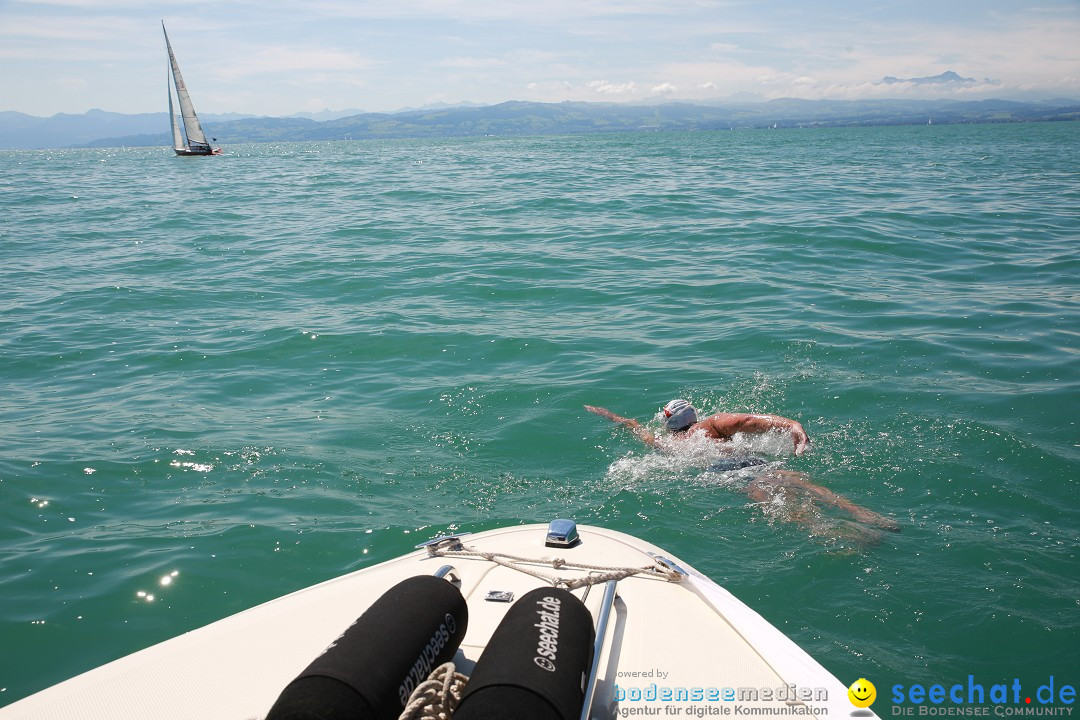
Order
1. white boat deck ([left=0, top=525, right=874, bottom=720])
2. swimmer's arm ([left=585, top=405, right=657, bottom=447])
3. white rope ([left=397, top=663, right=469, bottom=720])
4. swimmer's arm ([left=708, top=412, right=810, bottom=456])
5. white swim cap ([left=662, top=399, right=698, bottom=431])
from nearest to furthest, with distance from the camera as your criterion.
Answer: white rope ([left=397, top=663, right=469, bottom=720]) < white boat deck ([left=0, top=525, right=874, bottom=720]) < swimmer's arm ([left=708, top=412, right=810, bottom=456]) < white swim cap ([left=662, top=399, right=698, bottom=431]) < swimmer's arm ([left=585, top=405, right=657, bottom=447])

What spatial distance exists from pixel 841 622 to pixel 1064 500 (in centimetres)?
299

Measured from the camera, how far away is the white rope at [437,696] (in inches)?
88.8

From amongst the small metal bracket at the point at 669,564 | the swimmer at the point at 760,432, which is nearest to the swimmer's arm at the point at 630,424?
the swimmer at the point at 760,432

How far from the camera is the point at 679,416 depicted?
745 cm

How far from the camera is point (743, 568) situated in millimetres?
5547

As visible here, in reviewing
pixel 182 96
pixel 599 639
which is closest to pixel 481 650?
pixel 599 639

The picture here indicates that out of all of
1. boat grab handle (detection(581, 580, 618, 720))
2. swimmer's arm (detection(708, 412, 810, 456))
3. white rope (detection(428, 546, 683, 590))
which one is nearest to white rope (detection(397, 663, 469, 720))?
boat grab handle (detection(581, 580, 618, 720))

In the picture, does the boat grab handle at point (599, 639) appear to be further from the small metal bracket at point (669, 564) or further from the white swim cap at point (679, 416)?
the white swim cap at point (679, 416)

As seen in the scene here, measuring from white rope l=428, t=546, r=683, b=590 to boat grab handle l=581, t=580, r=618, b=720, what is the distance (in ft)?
0.25

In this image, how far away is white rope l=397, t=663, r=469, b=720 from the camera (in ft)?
7.40

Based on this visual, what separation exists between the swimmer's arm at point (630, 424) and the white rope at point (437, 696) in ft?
17.6

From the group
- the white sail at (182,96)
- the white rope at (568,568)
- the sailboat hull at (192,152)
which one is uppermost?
the white sail at (182,96)

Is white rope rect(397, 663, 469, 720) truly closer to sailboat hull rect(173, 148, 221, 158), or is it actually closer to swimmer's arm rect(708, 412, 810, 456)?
swimmer's arm rect(708, 412, 810, 456)

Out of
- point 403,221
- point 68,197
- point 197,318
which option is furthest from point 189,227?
point 68,197
